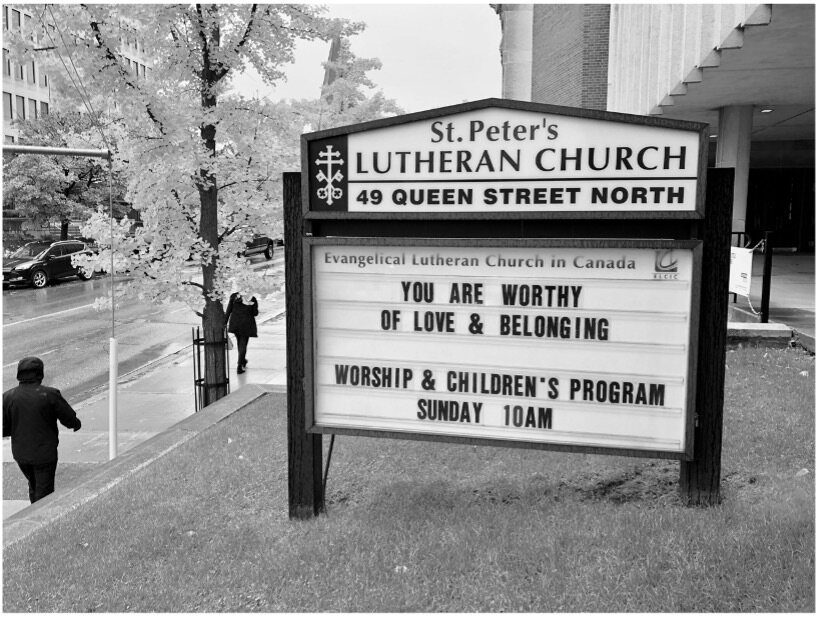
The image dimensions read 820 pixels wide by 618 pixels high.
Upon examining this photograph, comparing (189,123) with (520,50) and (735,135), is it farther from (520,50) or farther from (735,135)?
(520,50)

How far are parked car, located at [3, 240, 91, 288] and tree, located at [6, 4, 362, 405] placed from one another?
776 inches

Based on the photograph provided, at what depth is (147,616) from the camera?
395 centimetres

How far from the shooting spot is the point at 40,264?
29.7 metres

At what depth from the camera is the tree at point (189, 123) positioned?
939cm

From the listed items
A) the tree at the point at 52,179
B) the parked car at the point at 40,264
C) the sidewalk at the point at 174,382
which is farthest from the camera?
the tree at the point at 52,179

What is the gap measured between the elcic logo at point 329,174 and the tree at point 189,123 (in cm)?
561

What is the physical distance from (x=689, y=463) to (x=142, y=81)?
8185 mm

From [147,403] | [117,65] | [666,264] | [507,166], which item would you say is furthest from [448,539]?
[147,403]

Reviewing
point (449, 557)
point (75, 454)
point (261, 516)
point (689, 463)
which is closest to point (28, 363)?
point (75, 454)

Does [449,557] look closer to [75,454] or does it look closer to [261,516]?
[261,516]

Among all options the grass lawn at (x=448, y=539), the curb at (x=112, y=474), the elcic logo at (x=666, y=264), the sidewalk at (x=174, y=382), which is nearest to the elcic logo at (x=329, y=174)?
the elcic logo at (x=666, y=264)

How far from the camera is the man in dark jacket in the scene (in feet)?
24.4

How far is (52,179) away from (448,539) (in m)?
34.3

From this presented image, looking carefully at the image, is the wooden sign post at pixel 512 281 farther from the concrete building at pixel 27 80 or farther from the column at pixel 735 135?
the column at pixel 735 135
